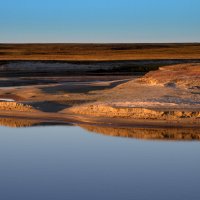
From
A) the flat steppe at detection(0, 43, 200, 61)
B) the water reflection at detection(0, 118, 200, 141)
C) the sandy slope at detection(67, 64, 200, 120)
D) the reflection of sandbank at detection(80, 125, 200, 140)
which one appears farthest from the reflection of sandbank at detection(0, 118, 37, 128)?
the flat steppe at detection(0, 43, 200, 61)

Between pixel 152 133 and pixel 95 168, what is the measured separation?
13.6 feet

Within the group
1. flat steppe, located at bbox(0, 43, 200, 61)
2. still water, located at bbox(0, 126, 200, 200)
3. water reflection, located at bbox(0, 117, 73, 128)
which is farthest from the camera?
flat steppe, located at bbox(0, 43, 200, 61)

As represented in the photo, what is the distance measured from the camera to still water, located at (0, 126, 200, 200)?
28.0 feet

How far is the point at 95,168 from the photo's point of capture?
1006cm

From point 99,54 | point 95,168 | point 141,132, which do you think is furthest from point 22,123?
point 99,54

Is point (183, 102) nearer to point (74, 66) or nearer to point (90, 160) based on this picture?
point (90, 160)

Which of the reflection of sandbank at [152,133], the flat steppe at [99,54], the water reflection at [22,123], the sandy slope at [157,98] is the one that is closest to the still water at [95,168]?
the reflection of sandbank at [152,133]

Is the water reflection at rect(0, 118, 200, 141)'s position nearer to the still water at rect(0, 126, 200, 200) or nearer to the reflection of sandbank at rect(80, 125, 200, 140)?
the reflection of sandbank at rect(80, 125, 200, 140)

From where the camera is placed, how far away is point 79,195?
27.5 ft

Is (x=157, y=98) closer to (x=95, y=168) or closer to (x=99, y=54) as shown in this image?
(x=95, y=168)

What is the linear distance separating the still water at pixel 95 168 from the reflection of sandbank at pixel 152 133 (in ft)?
1.57

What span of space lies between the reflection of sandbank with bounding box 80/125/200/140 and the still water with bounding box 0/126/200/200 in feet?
1.57

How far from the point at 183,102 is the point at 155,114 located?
145 cm

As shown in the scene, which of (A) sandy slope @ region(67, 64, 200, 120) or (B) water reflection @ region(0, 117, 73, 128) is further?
(A) sandy slope @ region(67, 64, 200, 120)
